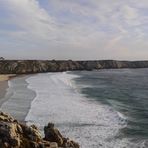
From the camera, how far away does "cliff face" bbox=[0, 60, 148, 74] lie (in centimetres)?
10421

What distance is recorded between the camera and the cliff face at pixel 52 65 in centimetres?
10421

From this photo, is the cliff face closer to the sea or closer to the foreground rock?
the sea

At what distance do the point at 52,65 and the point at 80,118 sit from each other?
299 ft

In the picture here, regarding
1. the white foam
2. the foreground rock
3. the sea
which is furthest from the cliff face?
the foreground rock

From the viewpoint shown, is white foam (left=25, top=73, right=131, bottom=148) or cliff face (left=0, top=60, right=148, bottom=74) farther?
cliff face (left=0, top=60, right=148, bottom=74)

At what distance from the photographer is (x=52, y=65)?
119562mm

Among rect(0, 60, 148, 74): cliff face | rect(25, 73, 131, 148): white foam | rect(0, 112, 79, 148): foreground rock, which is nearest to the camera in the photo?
rect(0, 112, 79, 148): foreground rock

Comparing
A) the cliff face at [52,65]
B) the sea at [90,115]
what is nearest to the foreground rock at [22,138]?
the sea at [90,115]

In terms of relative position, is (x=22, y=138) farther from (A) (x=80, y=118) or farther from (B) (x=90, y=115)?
(B) (x=90, y=115)

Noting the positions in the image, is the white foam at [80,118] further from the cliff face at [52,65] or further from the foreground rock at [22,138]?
the cliff face at [52,65]

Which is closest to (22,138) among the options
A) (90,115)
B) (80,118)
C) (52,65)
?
(80,118)

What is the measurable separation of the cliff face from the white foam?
211ft

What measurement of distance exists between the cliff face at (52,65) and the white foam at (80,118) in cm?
6435

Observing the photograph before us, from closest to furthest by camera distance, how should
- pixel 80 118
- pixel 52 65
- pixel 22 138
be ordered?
1. pixel 22 138
2. pixel 80 118
3. pixel 52 65
